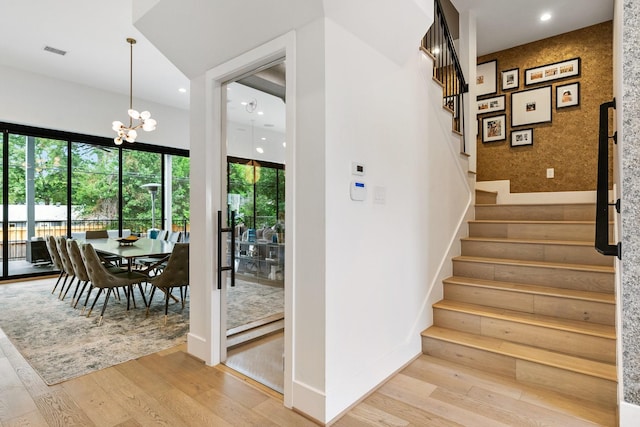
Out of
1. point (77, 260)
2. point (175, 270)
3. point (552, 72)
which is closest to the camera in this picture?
point (175, 270)

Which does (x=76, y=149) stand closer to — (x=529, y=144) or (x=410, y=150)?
(x=410, y=150)

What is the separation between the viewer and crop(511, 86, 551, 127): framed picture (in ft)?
16.0

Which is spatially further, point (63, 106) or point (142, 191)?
point (142, 191)

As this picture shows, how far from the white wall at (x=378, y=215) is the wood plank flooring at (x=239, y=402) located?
0.24 meters

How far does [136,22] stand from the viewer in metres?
2.56

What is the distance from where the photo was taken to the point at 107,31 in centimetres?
445

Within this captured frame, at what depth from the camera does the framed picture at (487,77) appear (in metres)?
5.31

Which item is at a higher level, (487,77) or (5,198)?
(487,77)

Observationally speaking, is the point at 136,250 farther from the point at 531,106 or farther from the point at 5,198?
the point at 531,106

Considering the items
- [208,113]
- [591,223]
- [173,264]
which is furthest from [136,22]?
[591,223]

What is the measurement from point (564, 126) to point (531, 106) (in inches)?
20.7

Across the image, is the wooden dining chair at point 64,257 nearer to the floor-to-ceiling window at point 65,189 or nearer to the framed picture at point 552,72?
the floor-to-ceiling window at point 65,189

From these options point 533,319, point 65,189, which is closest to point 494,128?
point 533,319

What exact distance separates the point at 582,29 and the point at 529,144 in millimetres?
1593
